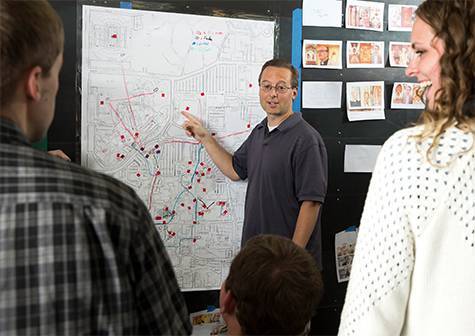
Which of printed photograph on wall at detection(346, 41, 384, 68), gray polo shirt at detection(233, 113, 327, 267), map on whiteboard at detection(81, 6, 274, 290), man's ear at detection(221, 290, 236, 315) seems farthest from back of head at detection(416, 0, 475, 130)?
printed photograph on wall at detection(346, 41, 384, 68)

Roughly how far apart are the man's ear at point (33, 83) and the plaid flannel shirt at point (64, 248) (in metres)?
0.06

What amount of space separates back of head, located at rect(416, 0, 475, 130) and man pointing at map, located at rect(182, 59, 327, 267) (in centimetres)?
147

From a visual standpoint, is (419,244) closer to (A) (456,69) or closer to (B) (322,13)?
(A) (456,69)

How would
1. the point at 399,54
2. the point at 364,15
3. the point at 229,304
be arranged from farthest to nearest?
the point at 399,54
the point at 364,15
the point at 229,304

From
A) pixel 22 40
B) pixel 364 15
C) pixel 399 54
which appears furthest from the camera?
pixel 399 54

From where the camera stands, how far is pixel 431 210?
1.34 meters

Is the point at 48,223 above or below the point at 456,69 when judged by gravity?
below

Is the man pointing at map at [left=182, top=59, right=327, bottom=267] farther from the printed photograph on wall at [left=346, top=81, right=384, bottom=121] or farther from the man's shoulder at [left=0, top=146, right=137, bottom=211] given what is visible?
the man's shoulder at [left=0, top=146, right=137, bottom=211]

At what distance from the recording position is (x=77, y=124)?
105 inches

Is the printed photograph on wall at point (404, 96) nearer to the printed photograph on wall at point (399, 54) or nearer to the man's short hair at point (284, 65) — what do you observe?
the printed photograph on wall at point (399, 54)

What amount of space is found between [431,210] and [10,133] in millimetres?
905

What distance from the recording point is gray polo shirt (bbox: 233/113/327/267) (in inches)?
111

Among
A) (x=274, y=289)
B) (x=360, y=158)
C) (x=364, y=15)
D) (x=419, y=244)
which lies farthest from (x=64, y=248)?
(x=364, y=15)

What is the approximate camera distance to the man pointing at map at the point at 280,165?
111 inches
